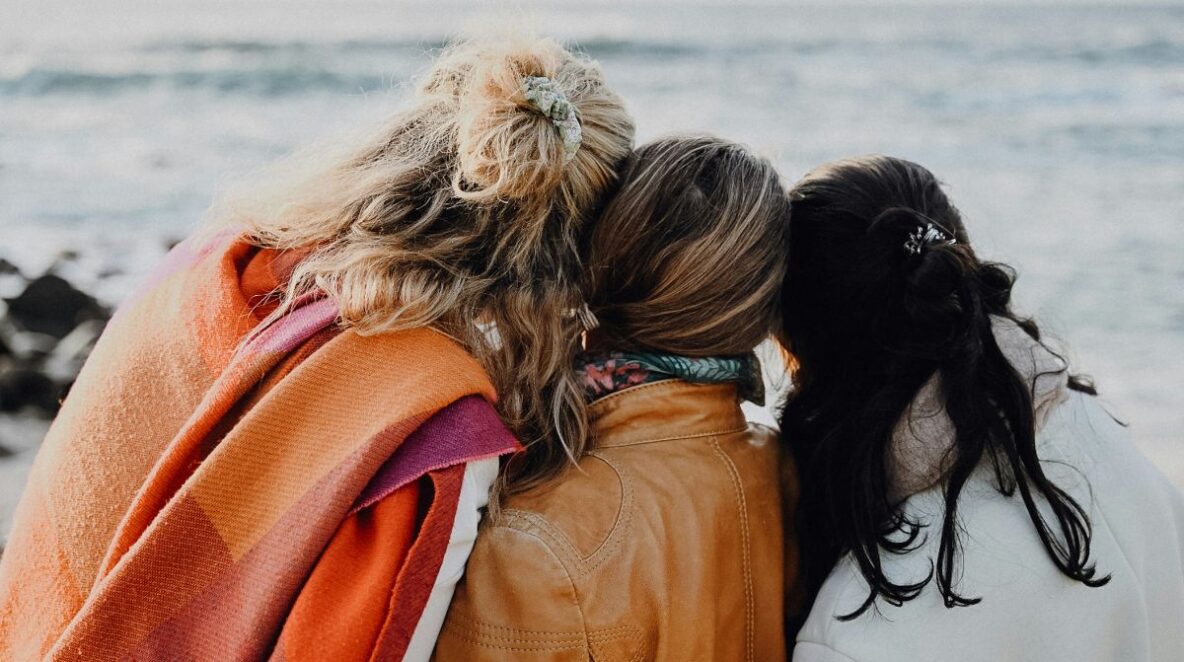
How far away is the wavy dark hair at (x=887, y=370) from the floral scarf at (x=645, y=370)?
0.22 metres

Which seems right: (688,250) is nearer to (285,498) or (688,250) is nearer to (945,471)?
(945,471)

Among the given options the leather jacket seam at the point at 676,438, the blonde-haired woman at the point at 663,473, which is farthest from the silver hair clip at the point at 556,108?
the leather jacket seam at the point at 676,438

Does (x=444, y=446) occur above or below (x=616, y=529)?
above

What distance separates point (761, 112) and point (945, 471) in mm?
10873

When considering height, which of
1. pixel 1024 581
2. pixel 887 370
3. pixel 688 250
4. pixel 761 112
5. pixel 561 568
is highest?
pixel 688 250

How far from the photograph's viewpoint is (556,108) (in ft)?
5.65

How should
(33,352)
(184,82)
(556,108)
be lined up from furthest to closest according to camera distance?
(184,82) < (33,352) < (556,108)

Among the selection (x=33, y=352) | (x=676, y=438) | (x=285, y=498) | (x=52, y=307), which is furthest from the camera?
(x=52, y=307)

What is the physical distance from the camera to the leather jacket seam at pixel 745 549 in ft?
6.00

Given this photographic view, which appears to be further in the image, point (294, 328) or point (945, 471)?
point (945, 471)

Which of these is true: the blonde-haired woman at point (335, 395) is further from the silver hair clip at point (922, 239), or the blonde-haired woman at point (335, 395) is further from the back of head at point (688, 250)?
the silver hair clip at point (922, 239)

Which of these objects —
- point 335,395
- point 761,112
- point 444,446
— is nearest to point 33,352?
point 335,395

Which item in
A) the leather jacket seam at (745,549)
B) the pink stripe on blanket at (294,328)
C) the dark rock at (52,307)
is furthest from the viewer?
the dark rock at (52,307)

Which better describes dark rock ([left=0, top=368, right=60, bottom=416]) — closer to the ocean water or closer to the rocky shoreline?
the rocky shoreline
